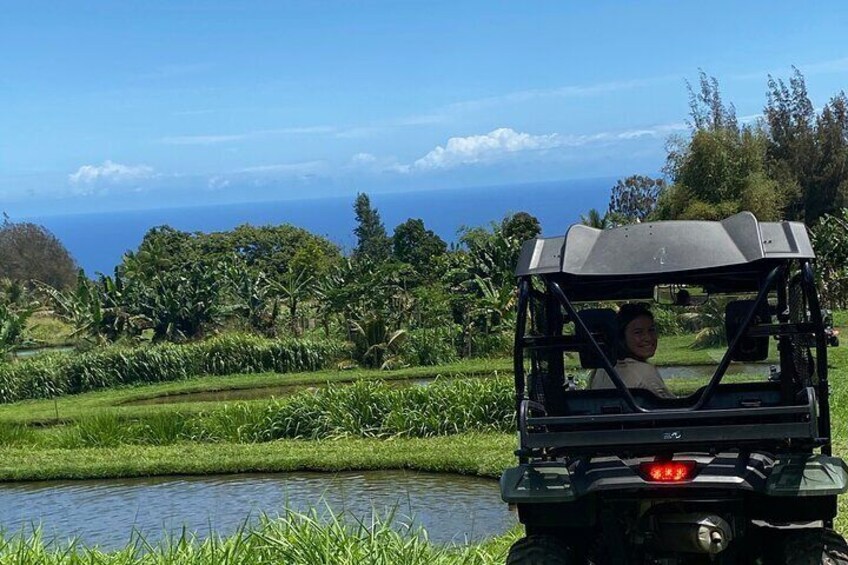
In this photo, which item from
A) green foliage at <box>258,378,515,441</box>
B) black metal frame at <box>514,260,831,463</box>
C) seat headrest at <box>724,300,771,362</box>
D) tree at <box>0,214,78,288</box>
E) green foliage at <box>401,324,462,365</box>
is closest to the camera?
black metal frame at <box>514,260,831,463</box>

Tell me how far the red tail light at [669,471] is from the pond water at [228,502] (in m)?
4.74

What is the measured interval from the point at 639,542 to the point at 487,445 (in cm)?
884

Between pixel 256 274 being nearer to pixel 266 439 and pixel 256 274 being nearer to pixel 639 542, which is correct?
pixel 266 439

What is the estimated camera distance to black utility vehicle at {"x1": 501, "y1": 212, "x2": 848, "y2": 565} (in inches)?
180

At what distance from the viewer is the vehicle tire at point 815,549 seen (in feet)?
14.9

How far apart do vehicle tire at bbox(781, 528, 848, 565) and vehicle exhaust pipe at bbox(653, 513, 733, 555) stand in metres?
0.28

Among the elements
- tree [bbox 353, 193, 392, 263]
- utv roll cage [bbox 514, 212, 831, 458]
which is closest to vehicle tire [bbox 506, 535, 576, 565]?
utv roll cage [bbox 514, 212, 831, 458]

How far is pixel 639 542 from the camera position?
15.7 feet

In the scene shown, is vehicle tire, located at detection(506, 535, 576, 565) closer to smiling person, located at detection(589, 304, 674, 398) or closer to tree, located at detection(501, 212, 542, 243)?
smiling person, located at detection(589, 304, 674, 398)

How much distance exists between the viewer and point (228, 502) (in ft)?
38.9

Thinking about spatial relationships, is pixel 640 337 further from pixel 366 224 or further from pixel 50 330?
pixel 366 224

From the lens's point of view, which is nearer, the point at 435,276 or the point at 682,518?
the point at 682,518

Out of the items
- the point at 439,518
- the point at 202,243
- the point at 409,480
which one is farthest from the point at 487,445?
the point at 202,243

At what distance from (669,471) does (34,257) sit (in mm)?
57556
